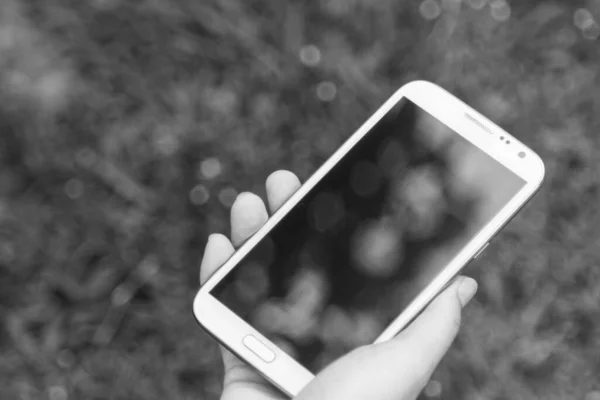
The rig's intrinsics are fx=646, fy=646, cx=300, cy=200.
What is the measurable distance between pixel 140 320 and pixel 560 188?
883mm

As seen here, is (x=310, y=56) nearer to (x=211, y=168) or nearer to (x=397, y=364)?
(x=211, y=168)

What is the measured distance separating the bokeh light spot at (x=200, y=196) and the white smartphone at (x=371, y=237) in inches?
10.7

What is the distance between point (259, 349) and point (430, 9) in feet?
2.66

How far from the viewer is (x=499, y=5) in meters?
1.38

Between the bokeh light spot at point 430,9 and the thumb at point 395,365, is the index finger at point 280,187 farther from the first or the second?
the bokeh light spot at point 430,9

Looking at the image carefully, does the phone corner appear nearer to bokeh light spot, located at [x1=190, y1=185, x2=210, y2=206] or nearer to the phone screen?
the phone screen

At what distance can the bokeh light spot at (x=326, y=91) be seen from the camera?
1.34 meters

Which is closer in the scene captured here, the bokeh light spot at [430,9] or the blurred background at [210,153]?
the blurred background at [210,153]

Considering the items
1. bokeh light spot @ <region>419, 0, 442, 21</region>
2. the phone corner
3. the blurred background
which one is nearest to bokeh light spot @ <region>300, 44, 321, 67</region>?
the blurred background

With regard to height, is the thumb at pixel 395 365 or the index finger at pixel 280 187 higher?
the thumb at pixel 395 365

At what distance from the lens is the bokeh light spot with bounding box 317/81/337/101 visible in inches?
52.8

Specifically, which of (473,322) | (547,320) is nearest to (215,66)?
(473,322)

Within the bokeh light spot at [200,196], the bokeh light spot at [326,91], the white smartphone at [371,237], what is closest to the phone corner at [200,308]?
the white smartphone at [371,237]

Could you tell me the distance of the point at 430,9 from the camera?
1375 mm
